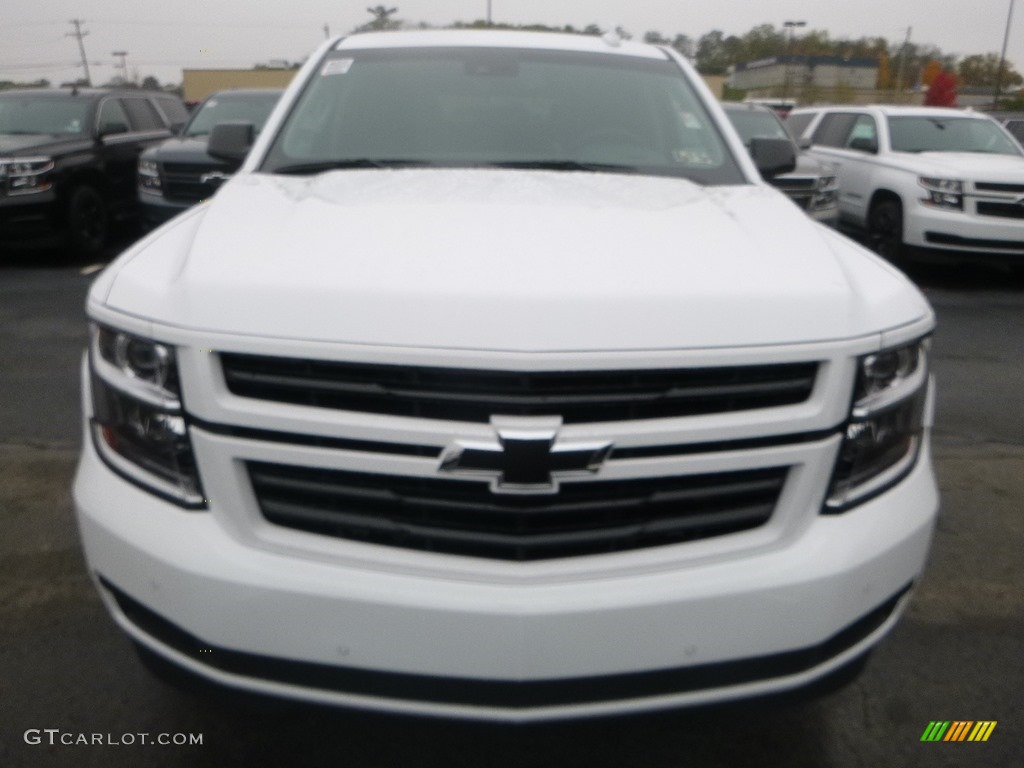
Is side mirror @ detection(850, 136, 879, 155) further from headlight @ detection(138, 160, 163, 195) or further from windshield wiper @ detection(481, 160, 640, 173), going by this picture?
windshield wiper @ detection(481, 160, 640, 173)

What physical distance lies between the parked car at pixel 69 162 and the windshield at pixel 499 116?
6868 mm

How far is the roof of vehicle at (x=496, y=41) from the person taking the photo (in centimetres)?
376

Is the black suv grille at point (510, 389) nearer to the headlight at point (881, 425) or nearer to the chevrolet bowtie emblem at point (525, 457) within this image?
the chevrolet bowtie emblem at point (525, 457)

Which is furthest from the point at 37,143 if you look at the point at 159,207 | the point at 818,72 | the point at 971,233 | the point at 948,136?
the point at 818,72

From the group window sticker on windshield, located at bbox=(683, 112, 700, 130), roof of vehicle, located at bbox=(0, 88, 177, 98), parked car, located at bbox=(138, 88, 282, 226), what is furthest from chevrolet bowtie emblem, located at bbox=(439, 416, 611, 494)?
roof of vehicle, located at bbox=(0, 88, 177, 98)

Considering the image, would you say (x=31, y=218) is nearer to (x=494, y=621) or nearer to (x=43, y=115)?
(x=43, y=115)

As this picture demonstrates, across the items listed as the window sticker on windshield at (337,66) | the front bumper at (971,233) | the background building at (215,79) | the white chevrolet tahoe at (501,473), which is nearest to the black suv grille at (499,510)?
the white chevrolet tahoe at (501,473)

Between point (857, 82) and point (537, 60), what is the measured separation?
106 metres

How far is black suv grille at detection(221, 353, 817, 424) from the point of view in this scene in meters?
1.74

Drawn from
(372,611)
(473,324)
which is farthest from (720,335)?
(372,611)

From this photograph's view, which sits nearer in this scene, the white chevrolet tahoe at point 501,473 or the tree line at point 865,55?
the white chevrolet tahoe at point 501,473

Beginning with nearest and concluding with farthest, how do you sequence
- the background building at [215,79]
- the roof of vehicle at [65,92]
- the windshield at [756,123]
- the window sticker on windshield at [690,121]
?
the window sticker on windshield at [690,121]
the windshield at [756,123]
the roof of vehicle at [65,92]
the background building at [215,79]

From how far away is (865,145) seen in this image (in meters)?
10.7

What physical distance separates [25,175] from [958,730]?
9.44 m
